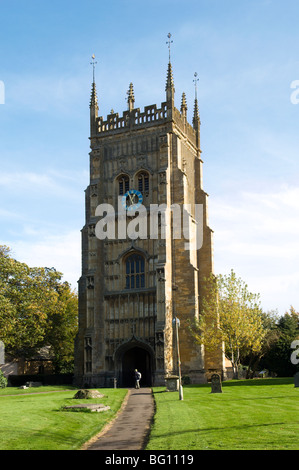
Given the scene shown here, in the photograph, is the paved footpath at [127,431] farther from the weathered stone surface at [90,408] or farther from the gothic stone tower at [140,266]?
the gothic stone tower at [140,266]

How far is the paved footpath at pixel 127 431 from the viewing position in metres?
14.5

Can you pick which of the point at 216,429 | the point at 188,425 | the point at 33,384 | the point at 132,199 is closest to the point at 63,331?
the point at 33,384

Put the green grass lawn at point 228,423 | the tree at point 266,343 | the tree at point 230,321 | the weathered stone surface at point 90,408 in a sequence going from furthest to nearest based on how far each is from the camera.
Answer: the tree at point 266,343 → the tree at point 230,321 → the weathered stone surface at point 90,408 → the green grass lawn at point 228,423

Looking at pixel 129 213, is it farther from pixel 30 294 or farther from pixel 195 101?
pixel 195 101

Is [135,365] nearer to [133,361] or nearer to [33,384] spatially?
[133,361]

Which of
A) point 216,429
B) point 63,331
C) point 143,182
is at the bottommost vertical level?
point 216,429

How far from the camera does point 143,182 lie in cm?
4756

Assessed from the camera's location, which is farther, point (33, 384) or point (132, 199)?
point (132, 199)

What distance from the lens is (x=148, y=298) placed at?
147 feet

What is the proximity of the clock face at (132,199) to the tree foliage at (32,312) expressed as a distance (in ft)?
38.0

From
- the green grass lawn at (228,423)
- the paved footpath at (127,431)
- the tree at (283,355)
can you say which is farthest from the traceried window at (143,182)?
the paved footpath at (127,431)

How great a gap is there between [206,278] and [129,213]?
849cm

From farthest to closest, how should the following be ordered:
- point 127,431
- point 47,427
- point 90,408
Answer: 1. point 90,408
2. point 127,431
3. point 47,427

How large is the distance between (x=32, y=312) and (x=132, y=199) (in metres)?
13.5
